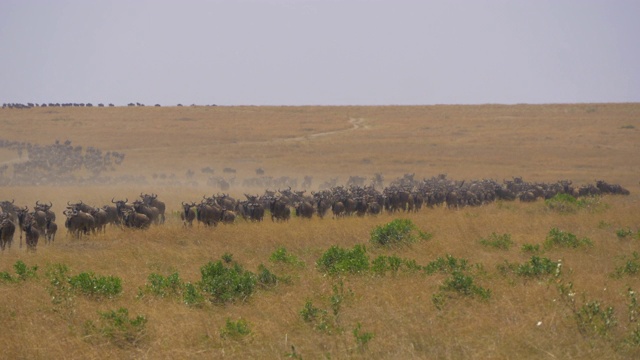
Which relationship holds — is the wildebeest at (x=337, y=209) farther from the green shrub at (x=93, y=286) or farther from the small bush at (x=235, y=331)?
the small bush at (x=235, y=331)

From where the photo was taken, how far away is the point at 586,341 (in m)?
8.86

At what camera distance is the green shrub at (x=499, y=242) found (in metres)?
17.3

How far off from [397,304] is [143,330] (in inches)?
153

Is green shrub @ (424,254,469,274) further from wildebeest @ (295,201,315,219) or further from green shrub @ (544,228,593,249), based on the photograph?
wildebeest @ (295,201,315,219)

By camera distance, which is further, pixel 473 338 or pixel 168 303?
pixel 168 303

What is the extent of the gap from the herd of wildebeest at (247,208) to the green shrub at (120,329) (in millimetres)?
9090

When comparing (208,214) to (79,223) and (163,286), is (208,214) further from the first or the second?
(163,286)

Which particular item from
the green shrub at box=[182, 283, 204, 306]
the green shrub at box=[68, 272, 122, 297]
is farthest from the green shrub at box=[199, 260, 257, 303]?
the green shrub at box=[68, 272, 122, 297]

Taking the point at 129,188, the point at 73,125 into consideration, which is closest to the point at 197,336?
the point at 129,188

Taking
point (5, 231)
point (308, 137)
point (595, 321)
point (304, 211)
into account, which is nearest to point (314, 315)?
point (595, 321)

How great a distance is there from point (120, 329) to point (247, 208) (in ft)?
52.9

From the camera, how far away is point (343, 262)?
45.2 ft

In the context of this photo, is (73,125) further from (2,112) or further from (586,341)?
(586,341)

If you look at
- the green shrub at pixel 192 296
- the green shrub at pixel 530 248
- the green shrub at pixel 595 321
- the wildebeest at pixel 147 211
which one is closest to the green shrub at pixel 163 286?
the green shrub at pixel 192 296
